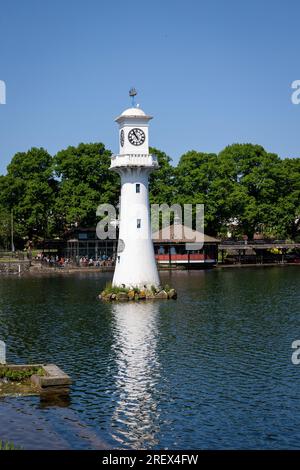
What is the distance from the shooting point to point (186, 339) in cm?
3869

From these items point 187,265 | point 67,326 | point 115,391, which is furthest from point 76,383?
point 187,265

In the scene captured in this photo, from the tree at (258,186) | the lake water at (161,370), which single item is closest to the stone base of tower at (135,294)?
the lake water at (161,370)

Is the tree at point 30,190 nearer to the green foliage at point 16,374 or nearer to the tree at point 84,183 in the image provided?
the tree at point 84,183

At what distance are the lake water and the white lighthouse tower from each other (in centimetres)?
362

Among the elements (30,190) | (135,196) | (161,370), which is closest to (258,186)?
(30,190)

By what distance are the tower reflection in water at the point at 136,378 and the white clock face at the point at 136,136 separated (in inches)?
556

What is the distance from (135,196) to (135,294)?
7966 millimetres

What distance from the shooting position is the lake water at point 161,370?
883 inches

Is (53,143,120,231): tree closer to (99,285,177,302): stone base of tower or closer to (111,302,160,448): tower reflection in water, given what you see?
(99,285,177,302): stone base of tower

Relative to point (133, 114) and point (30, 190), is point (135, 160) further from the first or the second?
point (30, 190)

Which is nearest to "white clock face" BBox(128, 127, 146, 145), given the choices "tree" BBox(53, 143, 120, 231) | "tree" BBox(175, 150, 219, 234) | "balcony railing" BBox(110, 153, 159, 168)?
"balcony railing" BBox(110, 153, 159, 168)

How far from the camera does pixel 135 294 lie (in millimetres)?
55500

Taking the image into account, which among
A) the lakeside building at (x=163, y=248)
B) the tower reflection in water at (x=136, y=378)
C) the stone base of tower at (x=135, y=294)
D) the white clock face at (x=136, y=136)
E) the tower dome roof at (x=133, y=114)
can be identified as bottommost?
the tower reflection in water at (x=136, y=378)

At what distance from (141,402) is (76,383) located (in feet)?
13.0
